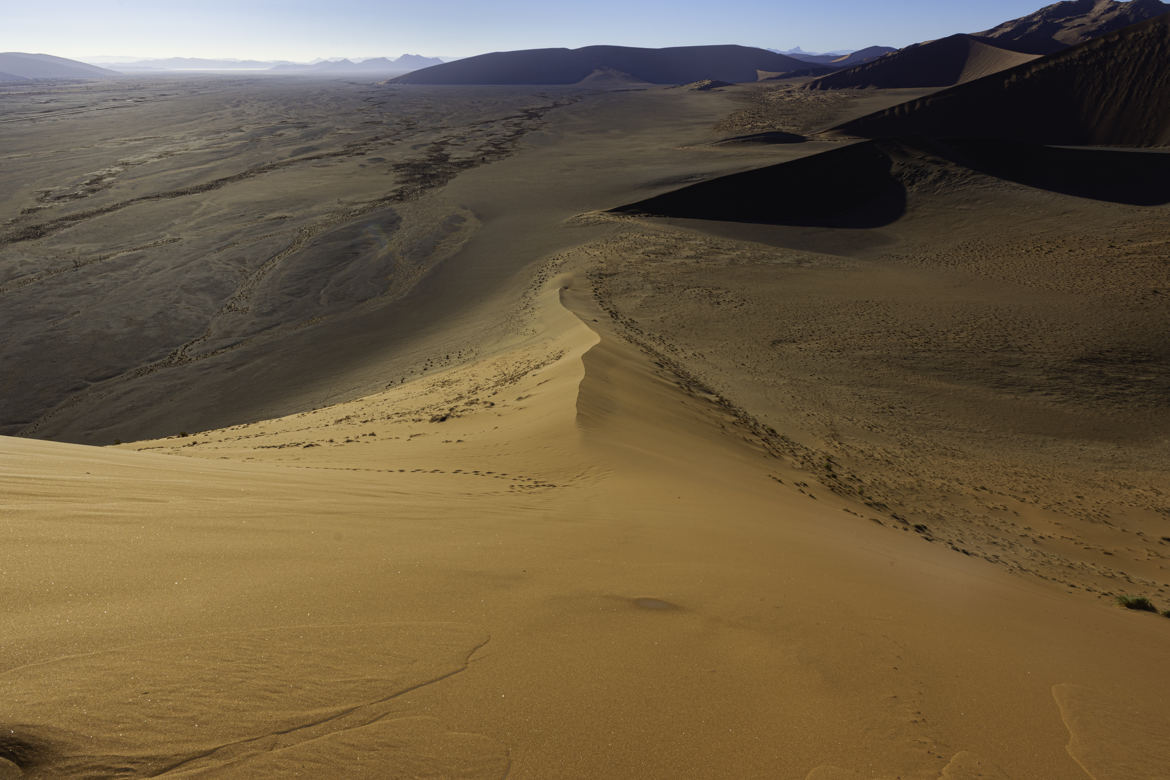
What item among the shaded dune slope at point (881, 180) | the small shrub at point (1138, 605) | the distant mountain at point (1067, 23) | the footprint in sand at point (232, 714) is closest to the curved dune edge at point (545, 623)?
the footprint in sand at point (232, 714)

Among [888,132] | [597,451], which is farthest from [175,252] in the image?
[888,132]

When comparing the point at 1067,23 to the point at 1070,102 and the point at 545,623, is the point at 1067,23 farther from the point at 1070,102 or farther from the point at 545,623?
the point at 545,623

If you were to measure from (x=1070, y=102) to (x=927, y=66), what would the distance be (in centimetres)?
5041

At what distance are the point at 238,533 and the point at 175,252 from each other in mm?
23365

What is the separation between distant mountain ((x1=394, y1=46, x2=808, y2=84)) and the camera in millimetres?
144125

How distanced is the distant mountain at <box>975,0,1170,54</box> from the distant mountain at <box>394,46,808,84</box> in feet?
153

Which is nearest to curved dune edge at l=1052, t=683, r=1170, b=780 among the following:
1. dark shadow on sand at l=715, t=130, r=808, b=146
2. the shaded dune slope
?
the shaded dune slope

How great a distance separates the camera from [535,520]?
464cm

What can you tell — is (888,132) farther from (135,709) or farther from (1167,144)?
(135,709)

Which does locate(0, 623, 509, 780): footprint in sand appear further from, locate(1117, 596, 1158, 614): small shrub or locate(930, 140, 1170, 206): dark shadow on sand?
locate(930, 140, 1170, 206): dark shadow on sand

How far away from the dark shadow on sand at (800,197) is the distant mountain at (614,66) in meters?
125

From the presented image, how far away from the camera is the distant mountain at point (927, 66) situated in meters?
84.2

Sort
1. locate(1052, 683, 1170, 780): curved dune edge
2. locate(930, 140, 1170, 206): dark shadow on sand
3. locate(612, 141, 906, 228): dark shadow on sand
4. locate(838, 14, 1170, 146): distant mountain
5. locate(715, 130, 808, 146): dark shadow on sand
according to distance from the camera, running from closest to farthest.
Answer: locate(1052, 683, 1170, 780): curved dune edge, locate(930, 140, 1170, 206): dark shadow on sand, locate(612, 141, 906, 228): dark shadow on sand, locate(838, 14, 1170, 146): distant mountain, locate(715, 130, 808, 146): dark shadow on sand

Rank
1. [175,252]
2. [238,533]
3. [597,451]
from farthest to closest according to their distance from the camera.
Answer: [175,252] → [597,451] → [238,533]
